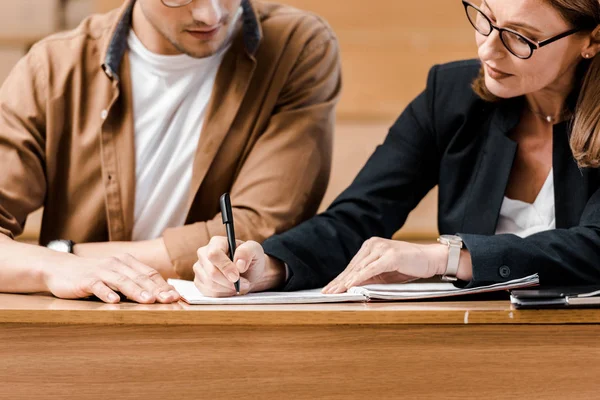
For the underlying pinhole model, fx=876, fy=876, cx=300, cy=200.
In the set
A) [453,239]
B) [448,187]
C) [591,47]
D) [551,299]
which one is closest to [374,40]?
[448,187]

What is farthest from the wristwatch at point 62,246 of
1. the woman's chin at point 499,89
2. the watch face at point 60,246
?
the woman's chin at point 499,89

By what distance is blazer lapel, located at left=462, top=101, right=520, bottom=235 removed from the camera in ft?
5.32

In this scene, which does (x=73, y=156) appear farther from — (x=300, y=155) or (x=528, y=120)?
(x=528, y=120)

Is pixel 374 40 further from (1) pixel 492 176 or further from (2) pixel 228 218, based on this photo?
(2) pixel 228 218

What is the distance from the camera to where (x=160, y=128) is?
1.86 metres

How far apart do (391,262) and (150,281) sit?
37 cm

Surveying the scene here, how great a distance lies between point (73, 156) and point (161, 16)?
35cm

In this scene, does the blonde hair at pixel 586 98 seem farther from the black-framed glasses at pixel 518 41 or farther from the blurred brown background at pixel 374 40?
the blurred brown background at pixel 374 40

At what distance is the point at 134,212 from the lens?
1.85 metres

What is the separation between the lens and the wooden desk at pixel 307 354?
1188 millimetres

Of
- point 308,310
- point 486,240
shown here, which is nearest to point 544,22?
point 486,240

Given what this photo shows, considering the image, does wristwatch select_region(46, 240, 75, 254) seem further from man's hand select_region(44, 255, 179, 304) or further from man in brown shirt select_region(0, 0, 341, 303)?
man's hand select_region(44, 255, 179, 304)

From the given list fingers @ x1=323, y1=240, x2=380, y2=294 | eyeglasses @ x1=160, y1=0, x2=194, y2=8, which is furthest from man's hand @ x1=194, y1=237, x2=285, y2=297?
eyeglasses @ x1=160, y1=0, x2=194, y2=8

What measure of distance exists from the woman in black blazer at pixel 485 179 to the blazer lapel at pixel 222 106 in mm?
328
